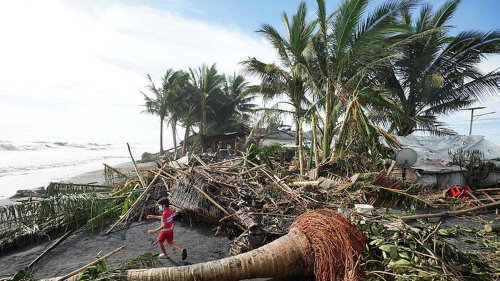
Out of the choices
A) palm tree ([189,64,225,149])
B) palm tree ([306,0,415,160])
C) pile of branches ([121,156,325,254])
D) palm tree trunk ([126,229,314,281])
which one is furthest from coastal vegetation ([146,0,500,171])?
palm tree ([189,64,225,149])

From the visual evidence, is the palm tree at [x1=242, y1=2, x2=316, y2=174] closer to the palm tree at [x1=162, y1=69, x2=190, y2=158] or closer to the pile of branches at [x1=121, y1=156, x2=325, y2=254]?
the pile of branches at [x1=121, y1=156, x2=325, y2=254]

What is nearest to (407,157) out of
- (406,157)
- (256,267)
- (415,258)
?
(406,157)

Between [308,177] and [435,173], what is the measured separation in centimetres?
486

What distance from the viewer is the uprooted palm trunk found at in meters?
3.17

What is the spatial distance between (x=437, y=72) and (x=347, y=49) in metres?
8.03

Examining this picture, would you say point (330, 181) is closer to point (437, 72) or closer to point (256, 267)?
point (256, 267)

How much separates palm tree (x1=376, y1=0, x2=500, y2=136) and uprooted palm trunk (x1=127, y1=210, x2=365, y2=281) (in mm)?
12342

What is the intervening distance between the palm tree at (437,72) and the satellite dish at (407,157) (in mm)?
4979

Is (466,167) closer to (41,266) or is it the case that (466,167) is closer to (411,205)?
(411,205)

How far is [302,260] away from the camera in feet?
11.4

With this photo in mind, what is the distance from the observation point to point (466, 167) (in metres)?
11.5

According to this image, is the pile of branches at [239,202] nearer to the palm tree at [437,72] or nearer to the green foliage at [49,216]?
the green foliage at [49,216]

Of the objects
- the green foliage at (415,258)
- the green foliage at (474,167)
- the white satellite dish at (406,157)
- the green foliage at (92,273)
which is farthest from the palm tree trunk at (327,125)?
the green foliage at (92,273)

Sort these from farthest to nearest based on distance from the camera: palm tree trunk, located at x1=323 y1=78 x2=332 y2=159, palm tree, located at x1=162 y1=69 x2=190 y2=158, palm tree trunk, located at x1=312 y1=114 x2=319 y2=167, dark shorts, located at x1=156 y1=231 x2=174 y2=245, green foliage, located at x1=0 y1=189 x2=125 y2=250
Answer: palm tree, located at x1=162 y1=69 x2=190 y2=158
palm tree trunk, located at x1=312 y1=114 x2=319 y2=167
palm tree trunk, located at x1=323 y1=78 x2=332 y2=159
green foliage, located at x1=0 y1=189 x2=125 y2=250
dark shorts, located at x1=156 y1=231 x2=174 y2=245
